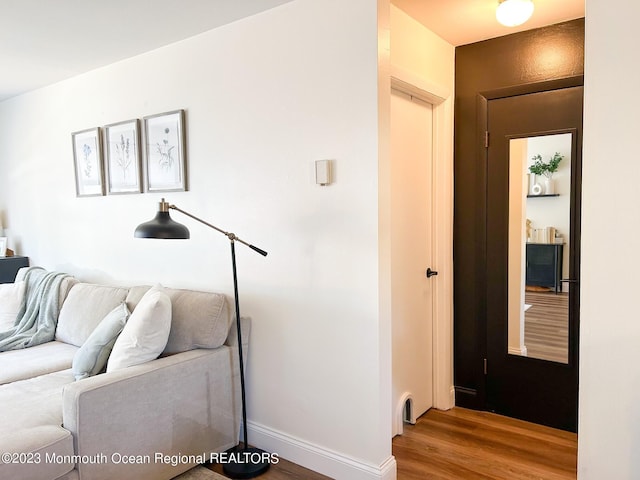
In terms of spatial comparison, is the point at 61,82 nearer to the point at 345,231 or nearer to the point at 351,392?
the point at 345,231

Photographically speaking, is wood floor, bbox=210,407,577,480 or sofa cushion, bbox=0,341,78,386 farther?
sofa cushion, bbox=0,341,78,386

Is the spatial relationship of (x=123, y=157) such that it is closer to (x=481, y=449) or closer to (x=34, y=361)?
(x=34, y=361)

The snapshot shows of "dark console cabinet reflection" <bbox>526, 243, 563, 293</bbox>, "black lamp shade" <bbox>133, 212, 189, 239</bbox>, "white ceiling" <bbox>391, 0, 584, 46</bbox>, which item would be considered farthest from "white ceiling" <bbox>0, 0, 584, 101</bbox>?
"dark console cabinet reflection" <bbox>526, 243, 563, 293</bbox>

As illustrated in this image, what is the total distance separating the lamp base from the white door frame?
4.14 ft

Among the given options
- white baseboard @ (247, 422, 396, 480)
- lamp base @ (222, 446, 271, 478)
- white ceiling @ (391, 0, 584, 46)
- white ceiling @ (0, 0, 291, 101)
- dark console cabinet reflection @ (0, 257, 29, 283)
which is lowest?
lamp base @ (222, 446, 271, 478)

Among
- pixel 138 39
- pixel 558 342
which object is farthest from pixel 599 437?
pixel 138 39

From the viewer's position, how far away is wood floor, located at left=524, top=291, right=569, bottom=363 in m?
2.82

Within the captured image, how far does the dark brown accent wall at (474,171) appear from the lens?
9.48 ft

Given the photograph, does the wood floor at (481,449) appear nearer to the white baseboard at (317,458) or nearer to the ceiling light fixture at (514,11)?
the white baseboard at (317,458)

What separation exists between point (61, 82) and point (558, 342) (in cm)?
414

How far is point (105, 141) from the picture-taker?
349 centimetres

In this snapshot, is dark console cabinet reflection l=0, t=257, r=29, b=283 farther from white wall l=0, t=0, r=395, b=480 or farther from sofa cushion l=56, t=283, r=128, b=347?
white wall l=0, t=0, r=395, b=480

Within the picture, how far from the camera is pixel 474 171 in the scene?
310 centimetres

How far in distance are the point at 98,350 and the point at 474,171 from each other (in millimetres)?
2479
